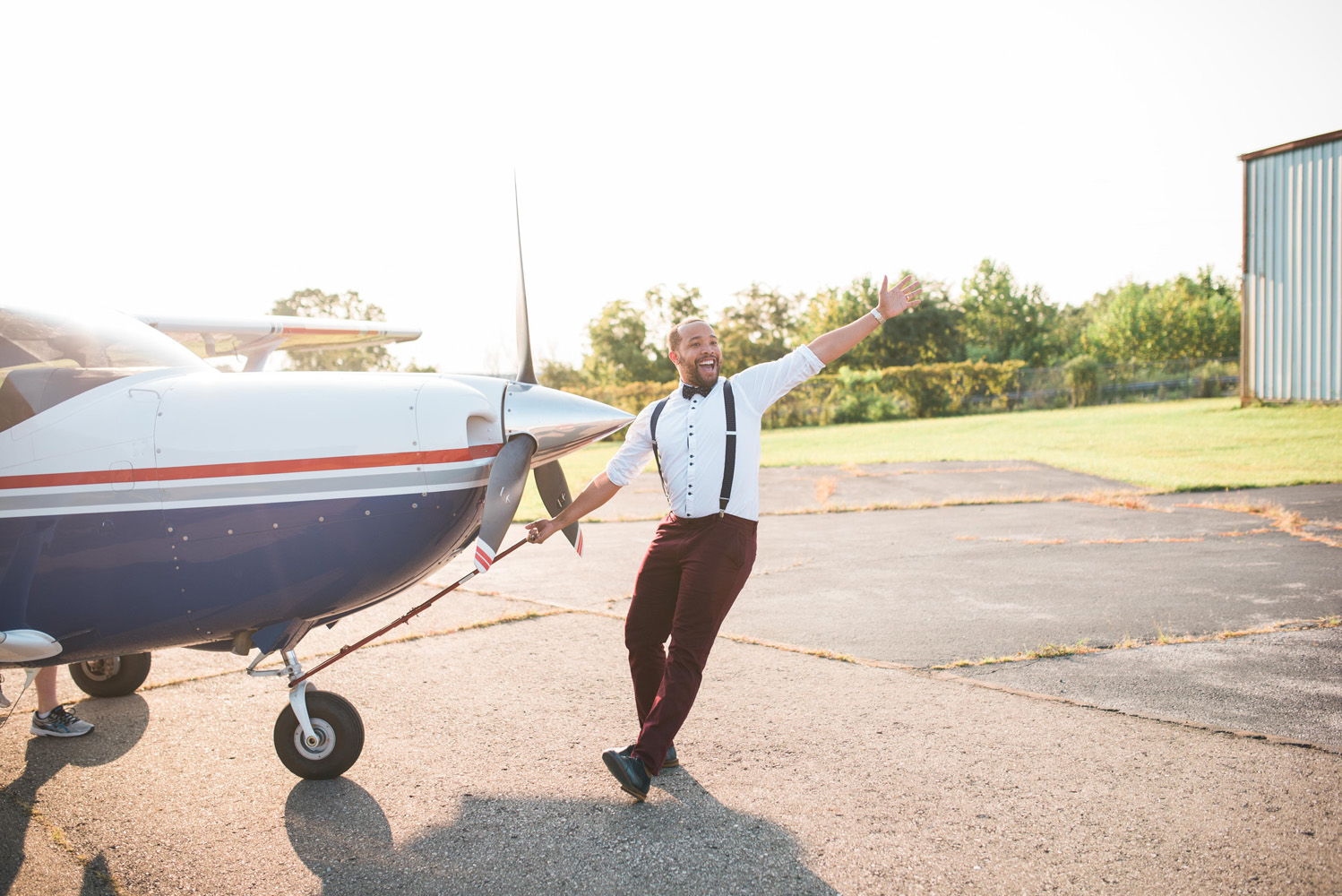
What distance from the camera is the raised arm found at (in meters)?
3.61

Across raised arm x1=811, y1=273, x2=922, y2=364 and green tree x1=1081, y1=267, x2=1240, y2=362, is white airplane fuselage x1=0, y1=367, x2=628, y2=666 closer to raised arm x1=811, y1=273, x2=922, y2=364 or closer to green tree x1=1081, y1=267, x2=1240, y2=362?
raised arm x1=811, y1=273, x2=922, y2=364

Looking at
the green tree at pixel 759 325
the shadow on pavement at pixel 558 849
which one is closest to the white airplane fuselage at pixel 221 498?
the shadow on pavement at pixel 558 849

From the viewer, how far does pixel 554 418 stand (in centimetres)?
368

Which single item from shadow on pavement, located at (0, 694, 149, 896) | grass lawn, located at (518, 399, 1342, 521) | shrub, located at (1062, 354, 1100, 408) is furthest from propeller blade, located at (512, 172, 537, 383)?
shrub, located at (1062, 354, 1100, 408)

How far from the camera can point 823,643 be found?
5.47 metres

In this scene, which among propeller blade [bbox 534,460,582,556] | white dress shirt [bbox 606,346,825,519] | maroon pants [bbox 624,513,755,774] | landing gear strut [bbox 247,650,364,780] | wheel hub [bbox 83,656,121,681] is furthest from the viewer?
wheel hub [bbox 83,656,121,681]

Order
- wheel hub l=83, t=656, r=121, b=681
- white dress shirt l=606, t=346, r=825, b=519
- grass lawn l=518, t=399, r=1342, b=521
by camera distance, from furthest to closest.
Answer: grass lawn l=518, t=399, r=1342, b=521
wheel hub l=83, t=656, r=121, b=681
white dress shirt l=606, t=346, r=825, b=519

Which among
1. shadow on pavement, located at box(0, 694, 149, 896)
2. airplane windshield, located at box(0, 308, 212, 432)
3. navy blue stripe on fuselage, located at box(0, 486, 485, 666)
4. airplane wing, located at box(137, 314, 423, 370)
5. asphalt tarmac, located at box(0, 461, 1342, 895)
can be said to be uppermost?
airplane wing, located at box(137, 314, 423, 370)

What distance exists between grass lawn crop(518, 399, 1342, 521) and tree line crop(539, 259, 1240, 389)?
53.2 feet

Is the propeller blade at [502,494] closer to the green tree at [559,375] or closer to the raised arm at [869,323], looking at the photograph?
the raised arm at [869,323]

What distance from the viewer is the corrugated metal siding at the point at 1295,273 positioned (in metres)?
15.7

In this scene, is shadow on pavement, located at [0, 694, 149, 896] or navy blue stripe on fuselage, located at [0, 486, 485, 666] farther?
navy blue stripe on fuselage, located at [0, 486, 485, 666]

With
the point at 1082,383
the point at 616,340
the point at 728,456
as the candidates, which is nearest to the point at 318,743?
the point at 728,456

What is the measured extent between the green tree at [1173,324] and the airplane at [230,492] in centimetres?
5904
